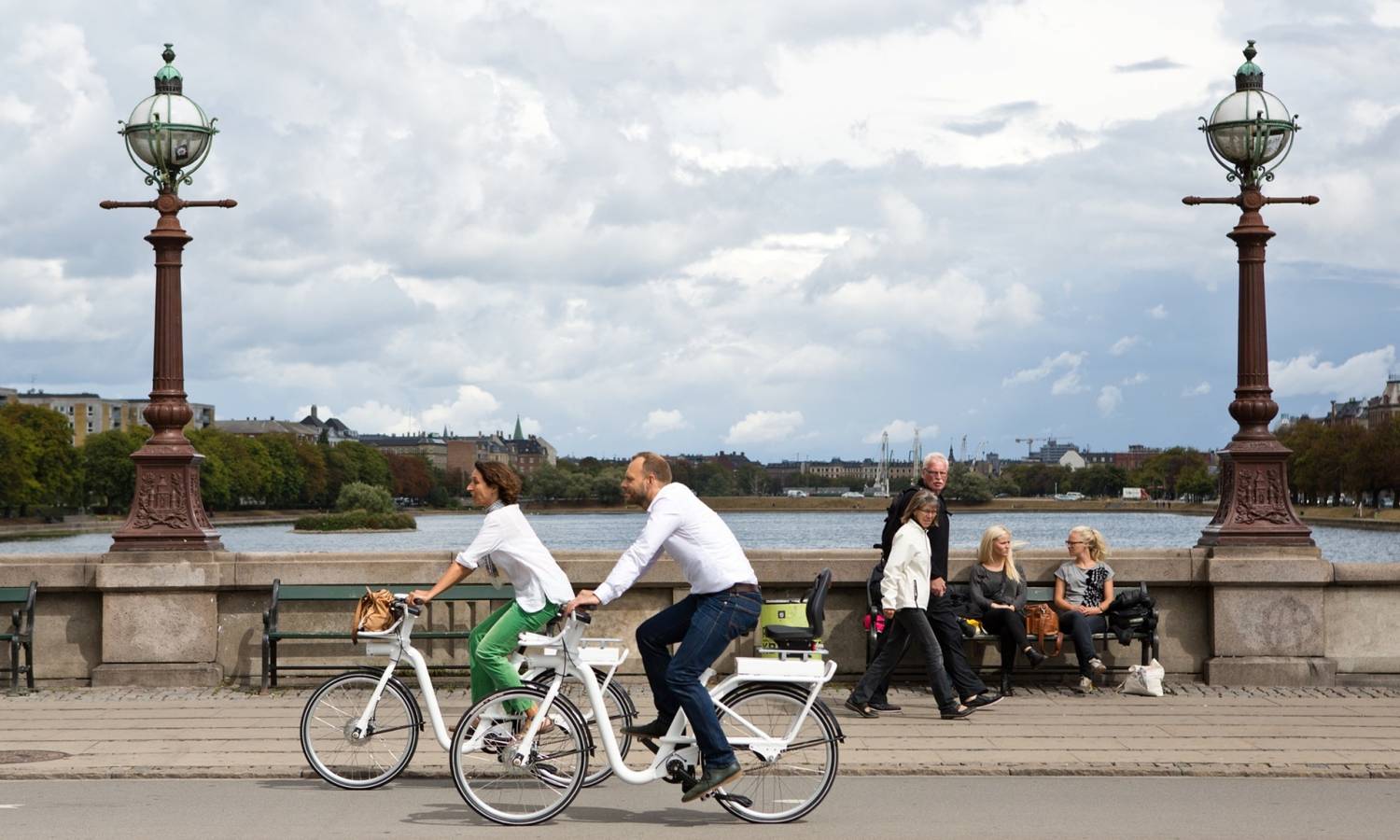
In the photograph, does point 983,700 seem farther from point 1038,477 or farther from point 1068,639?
point 1038,477

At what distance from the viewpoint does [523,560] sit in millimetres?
8258

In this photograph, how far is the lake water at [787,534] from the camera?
5422 cm

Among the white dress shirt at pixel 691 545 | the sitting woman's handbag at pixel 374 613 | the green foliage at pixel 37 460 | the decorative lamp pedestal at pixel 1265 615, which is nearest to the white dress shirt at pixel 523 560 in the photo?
the sitting woman's handbag at pixel 374 613

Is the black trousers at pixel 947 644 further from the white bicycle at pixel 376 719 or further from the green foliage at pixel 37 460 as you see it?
the green foliage at pixel 37 460

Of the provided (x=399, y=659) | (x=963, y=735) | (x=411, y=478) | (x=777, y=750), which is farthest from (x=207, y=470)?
(x=777, y=750)

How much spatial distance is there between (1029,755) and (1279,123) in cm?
598

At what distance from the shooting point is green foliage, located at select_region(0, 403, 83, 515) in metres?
104

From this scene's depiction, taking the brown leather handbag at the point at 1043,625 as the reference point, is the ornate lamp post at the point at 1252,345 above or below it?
above

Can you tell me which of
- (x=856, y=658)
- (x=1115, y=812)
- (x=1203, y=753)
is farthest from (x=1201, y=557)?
(x=1115, y=812)

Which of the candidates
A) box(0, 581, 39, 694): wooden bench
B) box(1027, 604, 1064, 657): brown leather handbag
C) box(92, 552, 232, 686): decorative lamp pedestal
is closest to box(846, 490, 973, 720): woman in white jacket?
box(1027, 604, 1064, 657): brown leather handbag

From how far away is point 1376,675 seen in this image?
41.0 feet

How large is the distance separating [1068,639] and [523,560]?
5.36m

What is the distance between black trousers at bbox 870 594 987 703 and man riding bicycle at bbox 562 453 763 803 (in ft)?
11.3

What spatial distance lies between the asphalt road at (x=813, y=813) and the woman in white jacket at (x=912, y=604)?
193 cm
